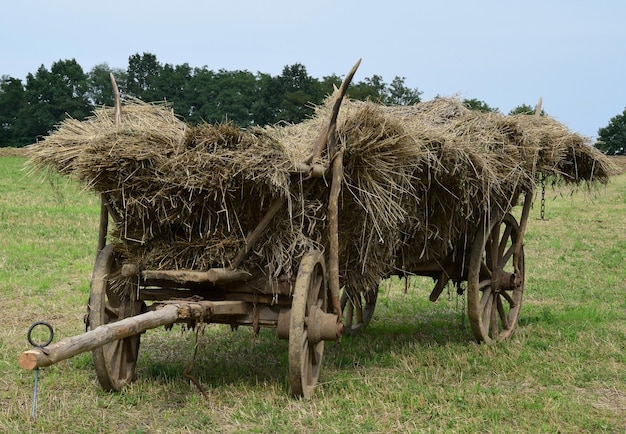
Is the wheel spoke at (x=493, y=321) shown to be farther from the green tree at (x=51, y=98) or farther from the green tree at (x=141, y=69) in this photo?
the green tree at (x=141, y=69)

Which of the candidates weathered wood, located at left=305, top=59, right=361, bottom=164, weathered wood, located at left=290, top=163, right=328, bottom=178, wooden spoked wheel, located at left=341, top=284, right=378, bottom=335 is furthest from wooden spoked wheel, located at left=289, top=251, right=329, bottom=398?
wooden spoked wheel, located at left=341, top=284, right=378, bottom=335

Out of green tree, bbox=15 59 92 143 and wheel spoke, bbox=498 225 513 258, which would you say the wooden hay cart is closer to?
wheel spoke, bbox=498 225 513 258

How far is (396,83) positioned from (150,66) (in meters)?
18.8

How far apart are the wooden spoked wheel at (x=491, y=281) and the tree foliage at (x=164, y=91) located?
17.4 metres

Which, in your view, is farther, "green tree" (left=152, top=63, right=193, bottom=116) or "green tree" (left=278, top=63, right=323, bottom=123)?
"green tree" (left=152, top=63, right=193, bottom=116)

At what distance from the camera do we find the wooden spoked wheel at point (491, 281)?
23.4 feet

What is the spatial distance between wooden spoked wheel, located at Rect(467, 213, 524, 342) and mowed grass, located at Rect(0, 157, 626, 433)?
21 cm

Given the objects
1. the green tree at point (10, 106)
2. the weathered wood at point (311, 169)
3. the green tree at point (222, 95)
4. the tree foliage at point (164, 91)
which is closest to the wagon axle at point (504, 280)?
the weathered wood at point (311, 169)

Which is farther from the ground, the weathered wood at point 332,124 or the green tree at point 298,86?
the green tree at point 298,86

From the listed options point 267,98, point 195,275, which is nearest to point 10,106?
point 267,98

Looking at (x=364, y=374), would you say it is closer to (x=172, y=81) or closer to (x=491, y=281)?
(x=491, y=281)

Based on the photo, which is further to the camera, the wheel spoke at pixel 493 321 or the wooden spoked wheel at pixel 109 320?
the wheel spoke at pixel 493 321

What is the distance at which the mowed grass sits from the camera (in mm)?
4883

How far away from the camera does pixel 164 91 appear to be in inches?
1567
